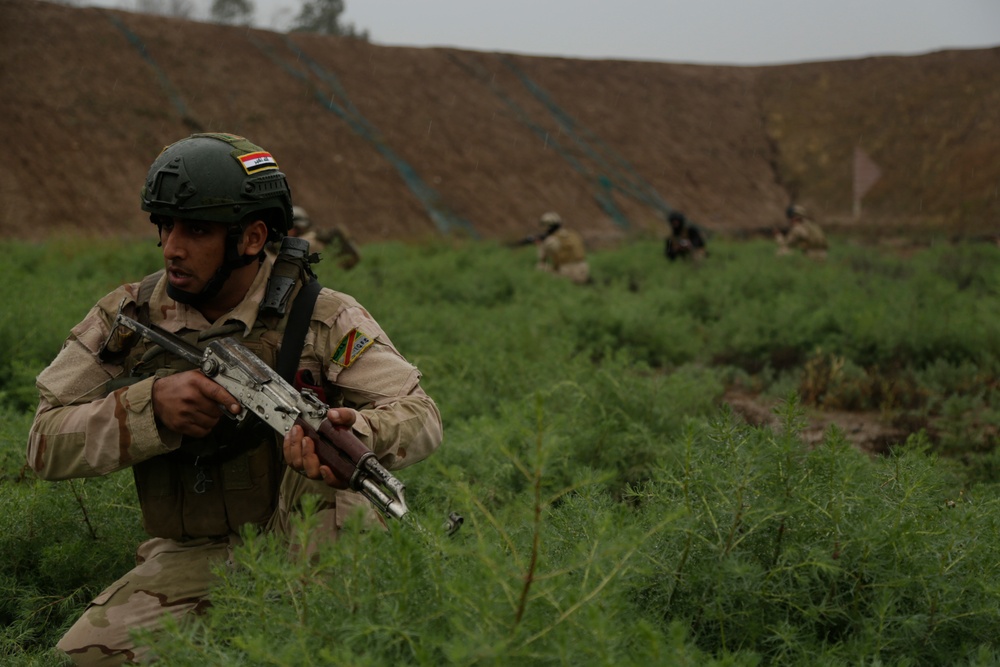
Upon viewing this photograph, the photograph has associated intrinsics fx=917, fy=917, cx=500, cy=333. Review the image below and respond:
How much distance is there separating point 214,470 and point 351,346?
61 centimetres

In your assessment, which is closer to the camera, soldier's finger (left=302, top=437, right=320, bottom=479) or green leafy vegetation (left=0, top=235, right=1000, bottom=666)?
green leafy vegetation (left=0, top=235, right=1000, bottom=666)

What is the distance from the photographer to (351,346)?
3016 millimetres

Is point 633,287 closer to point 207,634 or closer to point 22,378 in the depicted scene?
point 22,378

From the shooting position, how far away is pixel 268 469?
10.1ft

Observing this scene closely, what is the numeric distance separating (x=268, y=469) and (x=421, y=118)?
87.1ft

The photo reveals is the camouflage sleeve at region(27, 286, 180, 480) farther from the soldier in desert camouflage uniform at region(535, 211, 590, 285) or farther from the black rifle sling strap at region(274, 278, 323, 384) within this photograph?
the soldier in desert camouflage uniform at region(535, 211, 590, 285)

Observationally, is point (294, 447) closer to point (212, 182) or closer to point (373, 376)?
point (373, 376)

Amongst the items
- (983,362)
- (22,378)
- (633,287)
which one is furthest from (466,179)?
(22,378)

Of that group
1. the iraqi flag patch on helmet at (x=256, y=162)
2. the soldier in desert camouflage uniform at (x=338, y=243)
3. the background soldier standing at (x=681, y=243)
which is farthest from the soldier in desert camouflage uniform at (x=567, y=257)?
the iraqi flag patch on helmet at (x=256, y=162)

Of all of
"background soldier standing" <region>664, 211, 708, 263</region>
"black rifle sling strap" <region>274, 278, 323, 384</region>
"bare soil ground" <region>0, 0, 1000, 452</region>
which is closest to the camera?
"black rifle sling strap" <region>274, 278, 323, 384</region>

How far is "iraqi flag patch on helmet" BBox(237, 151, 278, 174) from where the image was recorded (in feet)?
10.3

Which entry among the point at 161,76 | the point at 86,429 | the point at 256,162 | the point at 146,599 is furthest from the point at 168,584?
the point at 161,76

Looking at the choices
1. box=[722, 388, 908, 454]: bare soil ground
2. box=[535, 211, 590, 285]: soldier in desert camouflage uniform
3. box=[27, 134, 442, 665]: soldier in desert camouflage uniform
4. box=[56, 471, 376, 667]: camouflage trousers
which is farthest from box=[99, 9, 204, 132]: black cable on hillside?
box=[56, 471, 376, 667]: camouflage trousers

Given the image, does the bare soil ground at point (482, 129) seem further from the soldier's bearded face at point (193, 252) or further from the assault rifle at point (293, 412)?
the assault rifle at point (293, 412)
